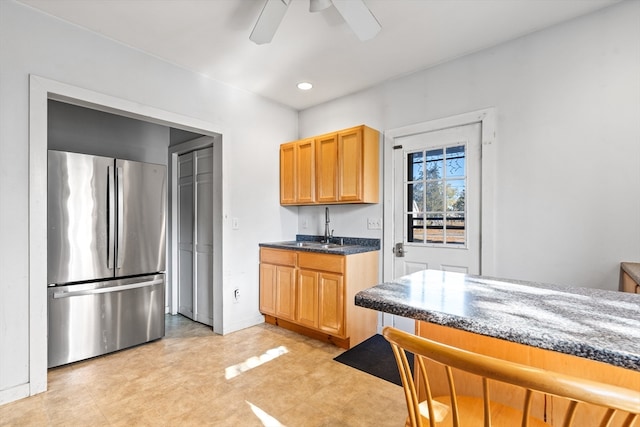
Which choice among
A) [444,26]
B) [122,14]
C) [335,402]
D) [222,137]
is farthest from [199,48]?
[335,402]

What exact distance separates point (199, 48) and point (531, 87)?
2.72 meters

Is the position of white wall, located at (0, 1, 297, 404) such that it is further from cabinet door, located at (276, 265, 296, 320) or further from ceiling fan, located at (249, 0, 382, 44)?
ceiling fan, located at (249, 0, 382, 44)

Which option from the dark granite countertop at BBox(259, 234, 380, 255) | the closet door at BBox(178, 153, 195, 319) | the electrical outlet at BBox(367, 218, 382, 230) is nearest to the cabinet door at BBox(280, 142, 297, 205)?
the dark granite countertop at BBox(259, 234, 380, 255)

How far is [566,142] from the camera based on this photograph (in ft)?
7.25

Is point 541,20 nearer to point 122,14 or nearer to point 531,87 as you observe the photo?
point 531,87

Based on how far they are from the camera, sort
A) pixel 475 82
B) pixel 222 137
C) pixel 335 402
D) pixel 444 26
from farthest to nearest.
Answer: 1. pixel 222 137
2. pixel 475 82
3. pixel 444 26
4. pixel 335 402

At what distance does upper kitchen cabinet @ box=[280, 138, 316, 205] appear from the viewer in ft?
11.5

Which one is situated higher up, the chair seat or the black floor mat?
the chair seat

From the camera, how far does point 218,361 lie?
8.41ft

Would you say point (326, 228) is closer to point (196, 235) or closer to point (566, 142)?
point (196, 235)

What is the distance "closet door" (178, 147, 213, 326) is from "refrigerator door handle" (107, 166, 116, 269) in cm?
98

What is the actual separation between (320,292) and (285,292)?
1.63 feet

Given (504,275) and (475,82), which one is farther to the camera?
(475,82)

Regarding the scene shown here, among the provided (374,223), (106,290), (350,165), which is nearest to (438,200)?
(374,223)
